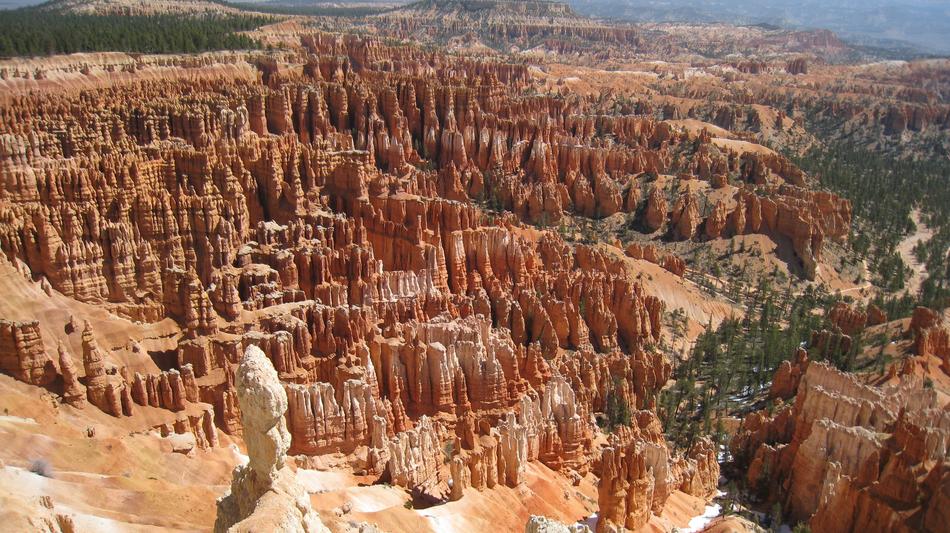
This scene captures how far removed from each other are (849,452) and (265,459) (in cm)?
1823

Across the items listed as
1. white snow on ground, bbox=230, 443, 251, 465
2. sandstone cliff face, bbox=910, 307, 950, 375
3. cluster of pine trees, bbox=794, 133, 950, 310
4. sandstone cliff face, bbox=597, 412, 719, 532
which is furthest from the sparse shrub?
cluster of pine trees, bbox=794, 133, 950, 310

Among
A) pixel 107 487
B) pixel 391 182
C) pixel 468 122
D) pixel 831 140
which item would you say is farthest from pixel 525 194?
pixel 831 140

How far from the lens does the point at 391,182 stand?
127 ft

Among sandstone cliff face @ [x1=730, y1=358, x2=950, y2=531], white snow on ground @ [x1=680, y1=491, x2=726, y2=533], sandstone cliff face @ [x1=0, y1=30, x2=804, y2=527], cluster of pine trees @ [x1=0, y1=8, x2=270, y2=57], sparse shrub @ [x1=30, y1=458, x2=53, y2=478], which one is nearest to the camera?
sparse shrub @ [x1=30, y1=458, x2=53, y2=478]

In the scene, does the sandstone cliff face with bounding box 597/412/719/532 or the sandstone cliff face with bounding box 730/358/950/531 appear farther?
the sandstone cliff face with bounding box 597/412/719/532

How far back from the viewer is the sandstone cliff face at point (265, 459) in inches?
424

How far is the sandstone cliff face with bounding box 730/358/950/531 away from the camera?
763 inches

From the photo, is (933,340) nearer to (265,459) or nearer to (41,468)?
(265,459)

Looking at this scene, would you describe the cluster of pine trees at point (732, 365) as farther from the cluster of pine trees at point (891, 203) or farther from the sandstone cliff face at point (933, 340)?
the cluster of pine trees at point (891, 203)

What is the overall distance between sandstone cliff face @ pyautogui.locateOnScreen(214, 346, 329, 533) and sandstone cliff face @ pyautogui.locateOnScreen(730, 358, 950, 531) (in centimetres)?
1521

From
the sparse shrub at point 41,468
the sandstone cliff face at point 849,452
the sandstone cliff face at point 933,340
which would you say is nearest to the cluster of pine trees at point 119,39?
the sparse shrub at point 41,468

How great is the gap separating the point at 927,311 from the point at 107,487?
31.7 m

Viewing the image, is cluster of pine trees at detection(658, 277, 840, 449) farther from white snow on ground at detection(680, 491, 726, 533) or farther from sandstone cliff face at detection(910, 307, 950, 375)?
white snow on ground at detection(680, 491, 726, 533)

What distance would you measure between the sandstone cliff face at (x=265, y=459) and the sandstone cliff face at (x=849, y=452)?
15.2 metres
